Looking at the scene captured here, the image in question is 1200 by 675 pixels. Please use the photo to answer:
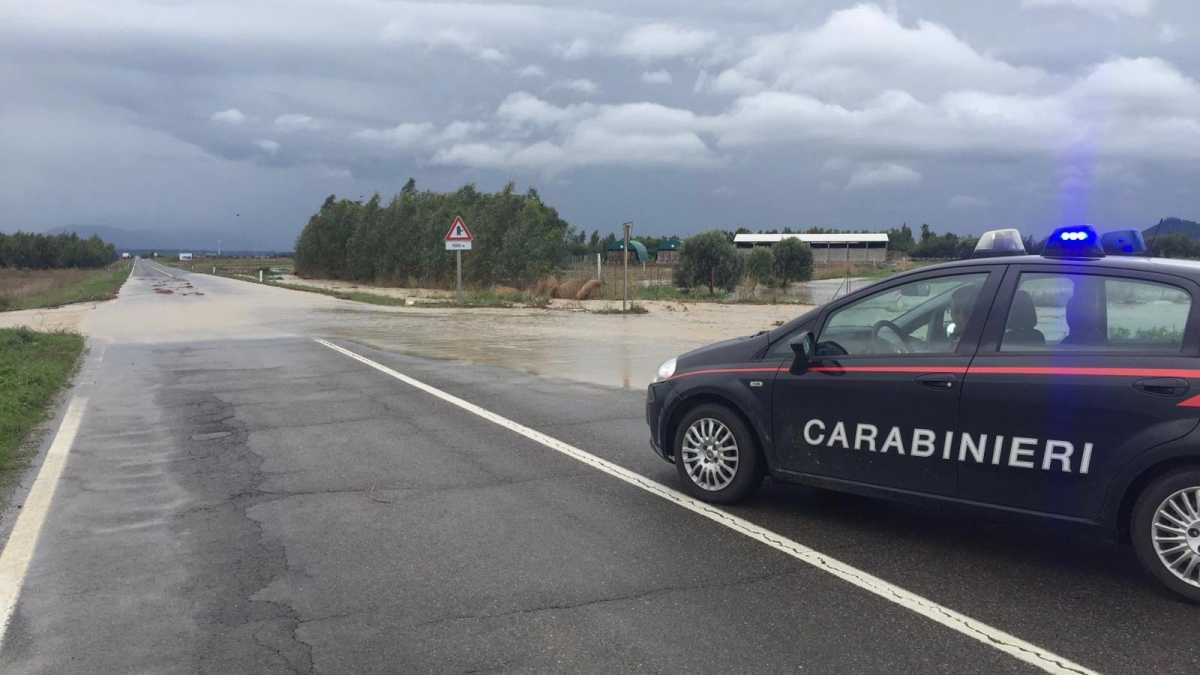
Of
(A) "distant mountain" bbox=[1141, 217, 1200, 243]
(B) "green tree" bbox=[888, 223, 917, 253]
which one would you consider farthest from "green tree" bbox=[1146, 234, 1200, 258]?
(B) "green tree" bbox=[888, 223, 917, 253]

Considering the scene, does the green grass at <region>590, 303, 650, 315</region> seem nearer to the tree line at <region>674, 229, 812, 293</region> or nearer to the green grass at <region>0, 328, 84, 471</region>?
the tree line at <region>674, 229, 812, 293</region>

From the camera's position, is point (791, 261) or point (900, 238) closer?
point (791, 261)

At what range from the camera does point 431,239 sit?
1842 inches

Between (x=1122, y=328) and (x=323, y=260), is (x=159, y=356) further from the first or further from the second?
(x=323, y=260)

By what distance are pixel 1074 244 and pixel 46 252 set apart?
165m

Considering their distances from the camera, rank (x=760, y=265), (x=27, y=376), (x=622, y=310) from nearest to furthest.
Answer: (x=27, y=376) → (x=622, y=310) → (x=760, y=265)

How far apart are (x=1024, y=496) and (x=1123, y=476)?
0.46 meters

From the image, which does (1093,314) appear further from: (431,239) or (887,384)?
(431,239)

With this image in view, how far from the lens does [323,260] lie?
68.5 m

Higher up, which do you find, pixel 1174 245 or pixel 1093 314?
pixel 1174 245

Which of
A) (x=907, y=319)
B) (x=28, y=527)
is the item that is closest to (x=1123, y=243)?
(x=907, y=319)

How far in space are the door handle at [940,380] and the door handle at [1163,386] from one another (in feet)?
2.76

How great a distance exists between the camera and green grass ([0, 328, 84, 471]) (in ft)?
27.6

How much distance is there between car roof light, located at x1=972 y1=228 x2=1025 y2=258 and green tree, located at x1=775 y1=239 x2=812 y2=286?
42884 mm
